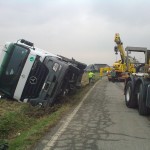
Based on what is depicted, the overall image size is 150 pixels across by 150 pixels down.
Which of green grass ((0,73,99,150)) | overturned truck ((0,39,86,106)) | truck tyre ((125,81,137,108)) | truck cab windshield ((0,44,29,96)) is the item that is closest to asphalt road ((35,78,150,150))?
green grass ((0,73,99,150))

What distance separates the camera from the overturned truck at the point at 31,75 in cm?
1589

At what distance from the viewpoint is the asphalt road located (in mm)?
8531

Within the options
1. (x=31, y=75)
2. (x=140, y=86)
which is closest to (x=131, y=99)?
(x=140, y=86)

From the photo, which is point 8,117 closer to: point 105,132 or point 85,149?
point 105,132

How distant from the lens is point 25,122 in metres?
12.6

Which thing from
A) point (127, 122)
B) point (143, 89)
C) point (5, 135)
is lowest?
point (5, 135)

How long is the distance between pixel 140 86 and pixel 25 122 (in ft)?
14.0

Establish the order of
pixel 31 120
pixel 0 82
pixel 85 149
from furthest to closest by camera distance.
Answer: pixel 0 82 < pixel 31 120 < pixel 85 149

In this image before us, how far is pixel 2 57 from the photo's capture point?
16.7 m

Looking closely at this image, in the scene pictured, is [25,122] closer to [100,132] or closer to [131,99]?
[100,132]

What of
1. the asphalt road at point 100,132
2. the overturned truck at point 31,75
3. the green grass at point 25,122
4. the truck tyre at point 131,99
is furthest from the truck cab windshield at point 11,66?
the truck tyre at point 131,99

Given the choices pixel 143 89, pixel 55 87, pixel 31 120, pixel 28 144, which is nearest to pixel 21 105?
pixel 55 87

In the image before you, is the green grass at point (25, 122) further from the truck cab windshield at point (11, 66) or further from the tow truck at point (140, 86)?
the tow truck at point (140, 86)

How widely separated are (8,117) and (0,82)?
4521 millimetres
